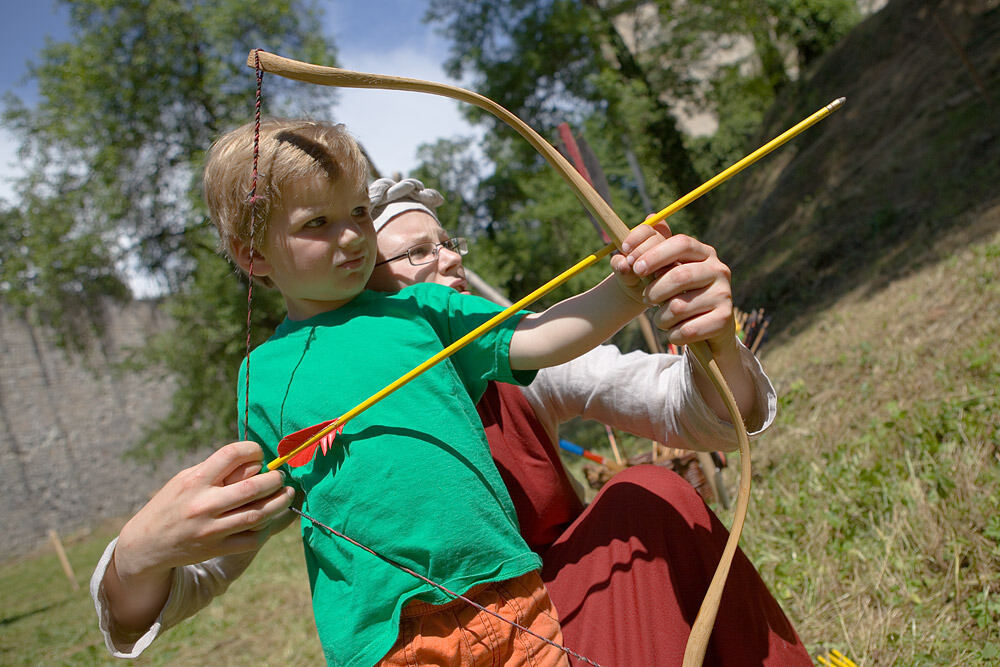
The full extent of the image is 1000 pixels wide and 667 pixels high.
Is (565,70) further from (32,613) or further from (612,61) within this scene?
(32,613)

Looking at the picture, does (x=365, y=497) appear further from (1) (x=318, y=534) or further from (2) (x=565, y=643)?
(2) (x=565, y=643)

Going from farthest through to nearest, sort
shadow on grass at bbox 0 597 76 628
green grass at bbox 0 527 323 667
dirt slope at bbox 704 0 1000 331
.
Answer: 1. shadow on grass at bbox 0 597 76 628
2. dirt slope at bbox 704 0 1000 331
3. green grass at bbox 0 527 323 667

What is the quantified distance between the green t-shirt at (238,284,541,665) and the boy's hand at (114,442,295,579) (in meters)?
0.09

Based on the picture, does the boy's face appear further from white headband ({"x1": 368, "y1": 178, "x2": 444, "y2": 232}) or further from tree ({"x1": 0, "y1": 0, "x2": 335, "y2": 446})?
tree ({"x1": 0, "y1": 0, "x2": 335, "y2": 446})

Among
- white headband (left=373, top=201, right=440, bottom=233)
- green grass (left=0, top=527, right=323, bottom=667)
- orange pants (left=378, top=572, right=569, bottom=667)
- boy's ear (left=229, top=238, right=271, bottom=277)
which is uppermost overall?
white headband (left=373, top=201, right=440, bottom=233)

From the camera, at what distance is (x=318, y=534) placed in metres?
1.19

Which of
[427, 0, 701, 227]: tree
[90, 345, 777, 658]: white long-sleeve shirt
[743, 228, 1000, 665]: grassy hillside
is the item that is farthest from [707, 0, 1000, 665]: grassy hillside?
[427, 0, 701, 227]: tree

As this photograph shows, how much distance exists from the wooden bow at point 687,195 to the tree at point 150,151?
29.3ft

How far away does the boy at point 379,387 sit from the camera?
1.10 m

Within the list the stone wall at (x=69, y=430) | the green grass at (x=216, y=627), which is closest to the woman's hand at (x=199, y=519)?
the green grass at (x=216, y=627)

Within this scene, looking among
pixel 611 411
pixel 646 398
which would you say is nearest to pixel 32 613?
pixel 611 411

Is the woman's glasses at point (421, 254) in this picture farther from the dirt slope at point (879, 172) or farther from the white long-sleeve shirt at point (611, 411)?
the dirt slope at point (879, 172)

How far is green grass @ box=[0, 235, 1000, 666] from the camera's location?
2.03 meters

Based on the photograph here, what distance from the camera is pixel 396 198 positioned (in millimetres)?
2104
